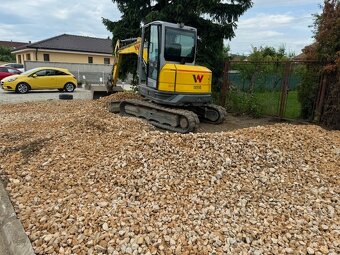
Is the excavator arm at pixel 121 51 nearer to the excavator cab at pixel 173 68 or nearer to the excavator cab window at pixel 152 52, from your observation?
the excavator cab window at pixel 152 52

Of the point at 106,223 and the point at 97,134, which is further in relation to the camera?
the point at 97,134

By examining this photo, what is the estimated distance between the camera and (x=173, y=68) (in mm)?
8438


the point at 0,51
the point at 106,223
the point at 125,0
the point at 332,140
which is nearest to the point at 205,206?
the point at 106,223

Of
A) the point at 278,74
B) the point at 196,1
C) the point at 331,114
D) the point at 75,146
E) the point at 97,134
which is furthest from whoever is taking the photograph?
the point at 196,1

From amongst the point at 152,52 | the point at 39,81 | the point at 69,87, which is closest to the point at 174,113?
the point at 152,52

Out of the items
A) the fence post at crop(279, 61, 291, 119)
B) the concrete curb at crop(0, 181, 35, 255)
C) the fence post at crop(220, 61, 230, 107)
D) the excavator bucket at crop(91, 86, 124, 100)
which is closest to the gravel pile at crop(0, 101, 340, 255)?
the concrete curb at crop(0, 181, 35, 255)

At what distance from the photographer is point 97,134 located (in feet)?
21.7

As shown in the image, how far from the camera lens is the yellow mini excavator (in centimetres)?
850

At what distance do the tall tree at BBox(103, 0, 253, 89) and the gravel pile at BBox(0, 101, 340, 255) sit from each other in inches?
297

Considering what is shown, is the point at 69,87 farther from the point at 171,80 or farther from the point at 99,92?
the point at 171,80

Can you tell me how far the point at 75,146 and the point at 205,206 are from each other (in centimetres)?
301

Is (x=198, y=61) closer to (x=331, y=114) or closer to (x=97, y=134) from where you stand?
(x=331, y=114)

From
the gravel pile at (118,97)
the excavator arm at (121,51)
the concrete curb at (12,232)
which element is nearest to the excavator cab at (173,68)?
the excavator arm at (121,51)

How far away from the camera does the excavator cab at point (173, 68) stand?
855 cm
